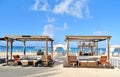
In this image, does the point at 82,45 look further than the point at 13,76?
Yes

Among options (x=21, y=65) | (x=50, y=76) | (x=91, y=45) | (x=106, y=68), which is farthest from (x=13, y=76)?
(x=91, y=45)

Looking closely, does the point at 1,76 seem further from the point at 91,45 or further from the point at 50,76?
the point at 91,45

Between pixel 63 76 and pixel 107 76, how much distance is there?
2.10m

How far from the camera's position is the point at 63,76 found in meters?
11.6

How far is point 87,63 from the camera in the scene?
1650cm

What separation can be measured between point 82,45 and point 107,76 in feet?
83.6

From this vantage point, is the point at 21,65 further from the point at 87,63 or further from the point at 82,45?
the point at 82,45

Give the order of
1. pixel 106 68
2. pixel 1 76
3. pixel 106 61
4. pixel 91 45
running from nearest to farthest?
pixel 1 76, pixel 106 68, pixel 106 61, pixel 91 45

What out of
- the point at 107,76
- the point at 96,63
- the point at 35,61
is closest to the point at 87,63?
the point at 96,63

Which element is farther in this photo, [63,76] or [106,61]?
[106,61]

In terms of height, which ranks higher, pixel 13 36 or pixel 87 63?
pixel 13 36

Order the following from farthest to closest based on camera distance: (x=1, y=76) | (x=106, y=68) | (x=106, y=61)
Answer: (x=106, y=61) → (x=106, y=68) → (x=1, y=76)

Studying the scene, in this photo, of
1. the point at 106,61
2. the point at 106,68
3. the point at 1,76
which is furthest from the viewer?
the point at 106,61

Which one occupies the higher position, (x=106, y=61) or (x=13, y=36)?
(x=13, y=36)
